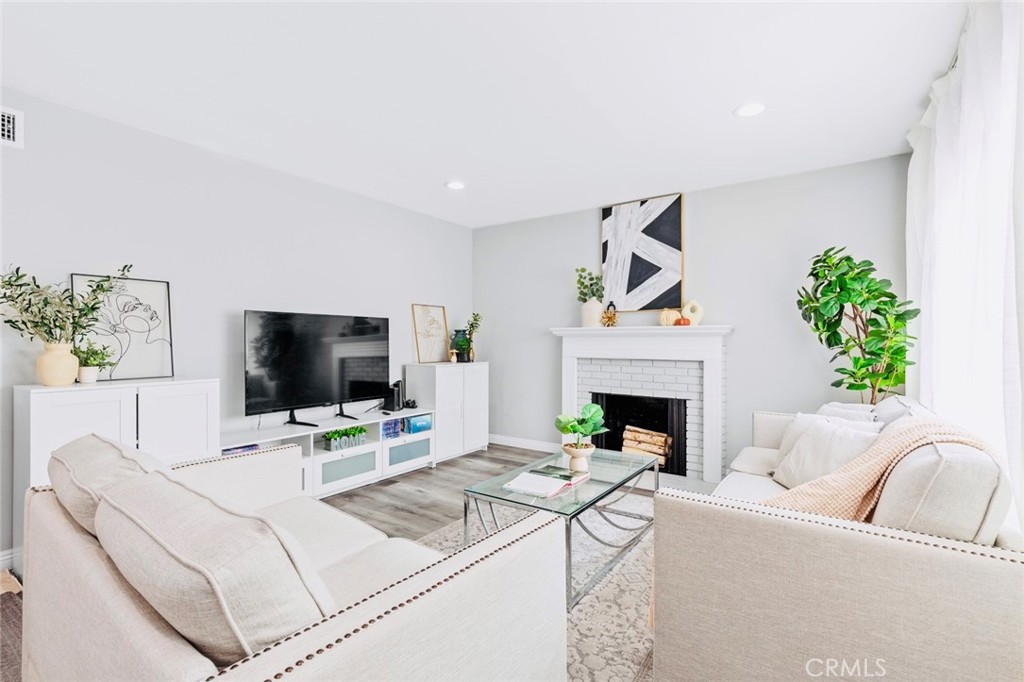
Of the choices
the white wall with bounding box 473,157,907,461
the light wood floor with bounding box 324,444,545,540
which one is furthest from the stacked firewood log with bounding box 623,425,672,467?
the light wood floor with bounding box 324,444,545,540

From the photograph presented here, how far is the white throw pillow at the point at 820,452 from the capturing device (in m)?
2.08

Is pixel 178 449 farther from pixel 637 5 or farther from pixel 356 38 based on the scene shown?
pixel 637 5

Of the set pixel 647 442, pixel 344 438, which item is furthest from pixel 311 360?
pixel 647 442

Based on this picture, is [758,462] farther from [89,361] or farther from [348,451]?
[89,361]

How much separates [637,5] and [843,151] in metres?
2.30

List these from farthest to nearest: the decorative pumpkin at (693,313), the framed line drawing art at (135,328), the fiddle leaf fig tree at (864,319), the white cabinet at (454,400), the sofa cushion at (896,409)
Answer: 1. the white cabinet at (454,400)
2. the decorative pumpkin at (693,313)
3. the fiddle leaf fig tree at (864,319)
4. the framed line drawing art at (135,328)
5. the sofa cushion at (896,409)

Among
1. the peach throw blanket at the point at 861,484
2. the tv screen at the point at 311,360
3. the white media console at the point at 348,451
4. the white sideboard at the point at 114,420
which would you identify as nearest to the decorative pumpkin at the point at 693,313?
the white media console at the point at 348,451

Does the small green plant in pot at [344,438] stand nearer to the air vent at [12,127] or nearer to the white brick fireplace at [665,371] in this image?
Result: the white brick fireplace at [665,371]

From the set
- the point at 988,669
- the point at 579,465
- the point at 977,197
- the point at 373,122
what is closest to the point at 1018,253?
the point at 977,197

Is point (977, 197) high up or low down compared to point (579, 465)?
up

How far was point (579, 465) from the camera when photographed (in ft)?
8.32

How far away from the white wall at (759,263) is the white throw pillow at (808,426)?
122cm

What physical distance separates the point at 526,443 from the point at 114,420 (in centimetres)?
347

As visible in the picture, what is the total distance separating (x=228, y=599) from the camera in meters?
0.73
